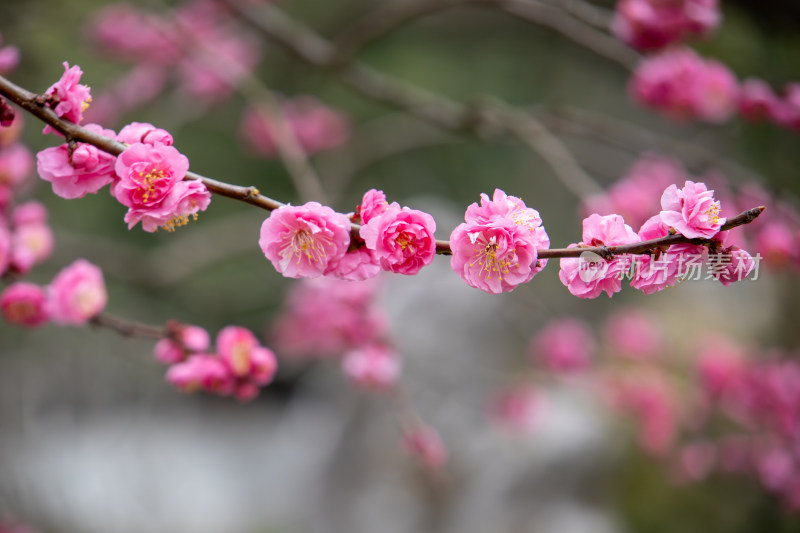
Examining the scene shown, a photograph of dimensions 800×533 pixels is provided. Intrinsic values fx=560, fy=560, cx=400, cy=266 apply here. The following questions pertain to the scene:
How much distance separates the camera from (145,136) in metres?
0.47

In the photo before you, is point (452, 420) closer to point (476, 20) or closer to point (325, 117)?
point (325, 117)

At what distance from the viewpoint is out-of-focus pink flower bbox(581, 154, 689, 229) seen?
3.61 ft

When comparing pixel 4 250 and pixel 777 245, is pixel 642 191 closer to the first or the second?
pixel 777 245

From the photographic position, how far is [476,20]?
2848mm

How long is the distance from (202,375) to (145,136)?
304 millimetres

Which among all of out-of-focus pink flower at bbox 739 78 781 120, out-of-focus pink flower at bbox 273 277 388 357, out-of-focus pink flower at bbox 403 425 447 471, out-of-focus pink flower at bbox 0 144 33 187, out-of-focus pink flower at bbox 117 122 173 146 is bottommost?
out-of-focus pink flower at bbox 403 425 447 471

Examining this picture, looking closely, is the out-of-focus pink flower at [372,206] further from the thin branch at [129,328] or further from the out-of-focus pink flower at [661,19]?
the out-of-focus pink flower at [661,19]

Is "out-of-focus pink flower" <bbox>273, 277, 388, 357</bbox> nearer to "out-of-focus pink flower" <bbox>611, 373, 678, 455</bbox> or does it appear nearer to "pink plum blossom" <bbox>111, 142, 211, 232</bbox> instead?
"pink plum blossom" <bbox>111, 142, 211, 232</bbox>

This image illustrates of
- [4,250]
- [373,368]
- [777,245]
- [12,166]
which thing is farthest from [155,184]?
[777,245]

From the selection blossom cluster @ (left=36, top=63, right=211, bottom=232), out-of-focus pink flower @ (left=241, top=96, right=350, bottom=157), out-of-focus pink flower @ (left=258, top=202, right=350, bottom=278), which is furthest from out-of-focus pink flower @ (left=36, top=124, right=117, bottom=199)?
out-of-focus pink flower @ (left=241, top=96, right=350, bottom=157)

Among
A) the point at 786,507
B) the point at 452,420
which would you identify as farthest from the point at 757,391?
the point at 452,420

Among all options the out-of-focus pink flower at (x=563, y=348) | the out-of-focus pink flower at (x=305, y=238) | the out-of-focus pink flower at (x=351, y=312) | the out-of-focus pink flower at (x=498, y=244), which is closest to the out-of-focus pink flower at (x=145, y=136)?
the out-of-focus pink flower at (x=305, y=238)

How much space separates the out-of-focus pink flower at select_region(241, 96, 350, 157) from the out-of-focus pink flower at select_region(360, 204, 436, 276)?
164cm

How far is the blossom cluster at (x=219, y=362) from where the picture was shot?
2.17ft
